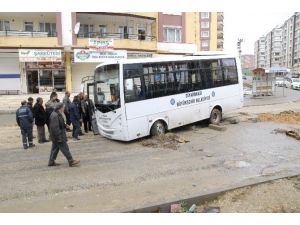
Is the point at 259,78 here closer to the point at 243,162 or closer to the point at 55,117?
the point at 243,162

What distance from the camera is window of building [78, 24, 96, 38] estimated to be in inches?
1055

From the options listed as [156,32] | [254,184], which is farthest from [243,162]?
[156,32]

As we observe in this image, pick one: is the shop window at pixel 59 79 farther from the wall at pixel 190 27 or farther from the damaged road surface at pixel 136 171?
the damaged road surface at pixel 136 171

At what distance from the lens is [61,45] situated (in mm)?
24141

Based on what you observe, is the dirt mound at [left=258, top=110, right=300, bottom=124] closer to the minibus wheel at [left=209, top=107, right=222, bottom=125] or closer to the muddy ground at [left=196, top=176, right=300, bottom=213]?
the minibus wheel at [left=209, top=107, right=222, bottom=125]

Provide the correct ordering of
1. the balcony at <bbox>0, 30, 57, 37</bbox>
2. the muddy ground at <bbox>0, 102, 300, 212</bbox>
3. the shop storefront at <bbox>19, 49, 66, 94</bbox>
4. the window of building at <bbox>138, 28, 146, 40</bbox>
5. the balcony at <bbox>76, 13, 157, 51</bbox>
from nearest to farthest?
1. the muddy ground at <bbox>0, 102, 300, 212</bbox>
2. the shop storefront at <bbox>19, 49, 66, 94</bbox>
3. the balcony at <bbox>0, 30, 57, 37</bbox>
4. the balcony at <bbox>76, 13, 157, 51</bbox>
5. the window of building at <bbox>138, 28, 146, 40</bbox>

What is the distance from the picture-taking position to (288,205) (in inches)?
206

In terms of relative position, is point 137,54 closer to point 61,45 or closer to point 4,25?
point 61,45

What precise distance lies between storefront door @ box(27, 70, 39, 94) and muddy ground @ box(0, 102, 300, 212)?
1453cm

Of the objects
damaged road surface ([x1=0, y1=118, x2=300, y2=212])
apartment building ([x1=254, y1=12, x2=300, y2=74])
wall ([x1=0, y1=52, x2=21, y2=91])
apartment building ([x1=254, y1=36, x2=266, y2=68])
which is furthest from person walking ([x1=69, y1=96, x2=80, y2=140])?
apartment building ([x1=254, y1=36, x2=266, y2=68])

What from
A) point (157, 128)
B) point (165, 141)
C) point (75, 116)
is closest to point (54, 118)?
point (75, 116)

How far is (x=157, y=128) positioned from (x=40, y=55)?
52.6 ft

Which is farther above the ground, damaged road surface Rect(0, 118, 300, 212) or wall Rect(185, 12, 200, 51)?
wall Rect(185, 12, 200, 51)

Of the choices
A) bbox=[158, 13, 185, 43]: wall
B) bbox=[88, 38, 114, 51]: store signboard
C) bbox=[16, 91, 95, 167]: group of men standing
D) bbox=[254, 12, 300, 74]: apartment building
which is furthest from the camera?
bbox=[254, 12, 300, 74]: apartment building
